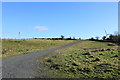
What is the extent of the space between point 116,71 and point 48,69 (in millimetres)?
4949

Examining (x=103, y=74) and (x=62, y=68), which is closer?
(x=103, y=74)

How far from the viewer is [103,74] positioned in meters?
10.2

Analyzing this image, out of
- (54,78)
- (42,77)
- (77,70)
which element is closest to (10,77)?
(42,77)

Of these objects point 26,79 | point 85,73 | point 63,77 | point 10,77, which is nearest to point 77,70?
point 85,73

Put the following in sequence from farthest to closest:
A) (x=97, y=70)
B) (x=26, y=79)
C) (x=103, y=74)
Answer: (x=97, y=70) < (x=103, y=74) < (x=26, y=79)

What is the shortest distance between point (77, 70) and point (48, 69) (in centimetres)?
225

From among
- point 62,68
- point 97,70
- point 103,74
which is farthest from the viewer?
point 62,68

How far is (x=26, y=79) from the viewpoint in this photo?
31.0 feet

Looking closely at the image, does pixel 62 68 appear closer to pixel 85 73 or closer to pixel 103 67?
pixel 85 73

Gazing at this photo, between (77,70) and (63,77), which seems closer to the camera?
(63,77)

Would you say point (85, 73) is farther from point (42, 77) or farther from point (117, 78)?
point (42, 77)

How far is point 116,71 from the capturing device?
10.6 m

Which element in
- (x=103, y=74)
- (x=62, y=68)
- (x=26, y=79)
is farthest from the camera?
(x=62, y=68)

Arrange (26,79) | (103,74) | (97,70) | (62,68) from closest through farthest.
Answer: (26,79)
(103,74)
(97,70)
(62,68)
